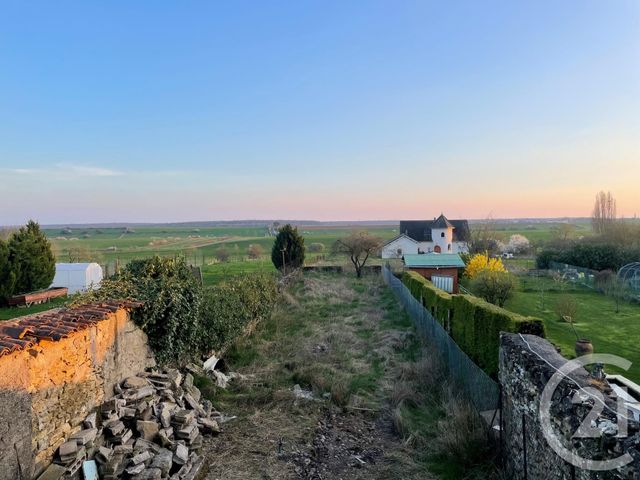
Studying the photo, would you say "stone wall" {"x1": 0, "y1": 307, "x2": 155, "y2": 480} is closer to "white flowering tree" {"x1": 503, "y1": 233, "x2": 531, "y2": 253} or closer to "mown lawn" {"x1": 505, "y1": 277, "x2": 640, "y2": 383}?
"mown lawn" {"x1": 505, "y1": 277, "x2": 640, "y2": 383}

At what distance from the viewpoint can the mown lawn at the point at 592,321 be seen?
12586 mm

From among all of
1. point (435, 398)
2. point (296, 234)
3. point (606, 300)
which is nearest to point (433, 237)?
point (296, 234)

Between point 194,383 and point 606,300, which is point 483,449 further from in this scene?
point 606,300

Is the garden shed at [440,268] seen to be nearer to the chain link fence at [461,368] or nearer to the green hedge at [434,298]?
the green hedge at [434,298]

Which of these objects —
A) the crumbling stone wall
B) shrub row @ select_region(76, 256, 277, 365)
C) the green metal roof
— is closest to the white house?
the green metal roof

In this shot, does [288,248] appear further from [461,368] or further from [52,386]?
[52,386]

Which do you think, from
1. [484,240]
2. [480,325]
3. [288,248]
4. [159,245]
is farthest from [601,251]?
[159,245]

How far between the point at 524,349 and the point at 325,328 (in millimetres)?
10081

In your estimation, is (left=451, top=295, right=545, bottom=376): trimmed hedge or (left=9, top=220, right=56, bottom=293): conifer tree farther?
(left=9, top=220, right=56, bottom=293): conifer tree

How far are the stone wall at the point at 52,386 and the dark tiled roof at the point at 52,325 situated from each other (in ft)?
0.13

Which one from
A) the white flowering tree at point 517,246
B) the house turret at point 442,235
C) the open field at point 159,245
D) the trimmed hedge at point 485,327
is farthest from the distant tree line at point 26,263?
the white flowering tree at point 517,246

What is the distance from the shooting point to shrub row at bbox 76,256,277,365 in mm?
8367

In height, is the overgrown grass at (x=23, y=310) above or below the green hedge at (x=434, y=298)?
below

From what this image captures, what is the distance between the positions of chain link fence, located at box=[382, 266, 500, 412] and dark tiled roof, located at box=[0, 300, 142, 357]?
661cm
